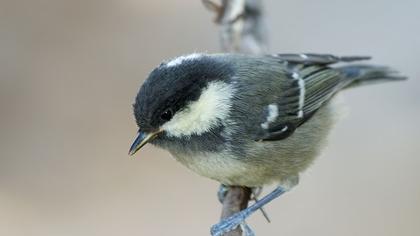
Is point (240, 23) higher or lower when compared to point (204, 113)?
higher

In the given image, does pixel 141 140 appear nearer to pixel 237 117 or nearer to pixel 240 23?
pixel 237 117

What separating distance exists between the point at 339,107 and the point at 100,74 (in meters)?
2.18

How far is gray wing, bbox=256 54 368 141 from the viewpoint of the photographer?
9.40 feet

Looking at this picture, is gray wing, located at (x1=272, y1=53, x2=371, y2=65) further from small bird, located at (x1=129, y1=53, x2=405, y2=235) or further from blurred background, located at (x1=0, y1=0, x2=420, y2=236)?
blurred background, located at (x1=0, y1=0, x2=420, y2=236)

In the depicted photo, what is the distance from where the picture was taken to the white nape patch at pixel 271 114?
2812 millimetres

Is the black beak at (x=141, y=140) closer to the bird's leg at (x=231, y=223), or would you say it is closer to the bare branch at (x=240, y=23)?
the bird's leg at (x=231, y=223)

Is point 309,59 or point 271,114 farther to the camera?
point 309,59

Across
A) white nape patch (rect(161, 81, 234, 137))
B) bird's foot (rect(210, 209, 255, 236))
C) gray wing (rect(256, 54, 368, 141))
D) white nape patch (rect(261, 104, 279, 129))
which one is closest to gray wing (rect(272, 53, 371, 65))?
gray wing (rect(256, 54, 368, 141))

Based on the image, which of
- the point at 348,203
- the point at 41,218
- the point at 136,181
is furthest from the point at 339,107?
the point at 41,218

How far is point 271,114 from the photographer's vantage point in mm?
2875

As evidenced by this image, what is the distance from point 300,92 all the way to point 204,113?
1.96ft

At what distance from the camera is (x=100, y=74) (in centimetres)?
502

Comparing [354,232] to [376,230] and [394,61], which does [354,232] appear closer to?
[376,230]

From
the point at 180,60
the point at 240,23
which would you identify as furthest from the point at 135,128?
the point at 180,60
